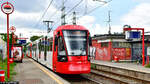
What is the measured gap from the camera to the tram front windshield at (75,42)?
40.6 ft

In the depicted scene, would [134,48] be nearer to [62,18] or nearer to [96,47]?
[96,47]

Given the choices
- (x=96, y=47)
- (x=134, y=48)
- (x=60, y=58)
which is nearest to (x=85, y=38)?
(x=60, y=58)

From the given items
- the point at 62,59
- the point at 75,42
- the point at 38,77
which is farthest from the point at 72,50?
the point at 38,77

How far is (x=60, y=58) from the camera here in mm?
12680

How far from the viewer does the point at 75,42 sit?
12562mm

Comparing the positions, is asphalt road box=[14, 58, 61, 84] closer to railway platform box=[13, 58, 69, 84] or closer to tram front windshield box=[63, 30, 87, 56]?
railway platform box=[13, 58, 69, 84]

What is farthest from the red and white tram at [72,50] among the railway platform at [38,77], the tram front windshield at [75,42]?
the railway platform at [38,77]

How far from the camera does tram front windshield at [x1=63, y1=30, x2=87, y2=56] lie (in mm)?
12383

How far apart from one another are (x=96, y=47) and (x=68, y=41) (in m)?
26.4

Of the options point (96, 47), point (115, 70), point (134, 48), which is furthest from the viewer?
point (96, 47)

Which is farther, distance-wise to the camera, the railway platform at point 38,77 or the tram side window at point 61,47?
the tram side window at point 61,47

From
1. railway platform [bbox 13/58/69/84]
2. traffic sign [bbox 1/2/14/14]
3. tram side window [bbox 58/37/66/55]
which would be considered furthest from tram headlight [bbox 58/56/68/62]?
traffic sign [bbox 1/2/14/14]

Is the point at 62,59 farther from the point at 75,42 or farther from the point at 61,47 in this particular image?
the point at 75,42

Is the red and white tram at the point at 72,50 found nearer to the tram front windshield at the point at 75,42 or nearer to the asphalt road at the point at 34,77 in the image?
the tram front windshield at the point at 75,42
